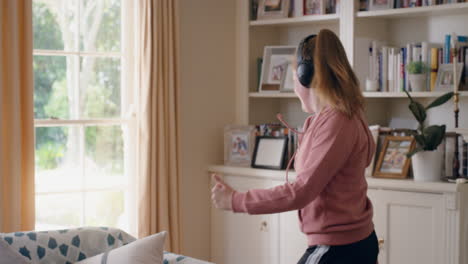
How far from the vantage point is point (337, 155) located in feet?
6.82

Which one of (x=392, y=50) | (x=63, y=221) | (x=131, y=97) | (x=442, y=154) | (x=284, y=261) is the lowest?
(x=284, y=261)

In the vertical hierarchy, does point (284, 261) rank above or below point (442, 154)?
below

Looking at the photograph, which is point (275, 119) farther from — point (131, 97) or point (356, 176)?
point (356, 176)

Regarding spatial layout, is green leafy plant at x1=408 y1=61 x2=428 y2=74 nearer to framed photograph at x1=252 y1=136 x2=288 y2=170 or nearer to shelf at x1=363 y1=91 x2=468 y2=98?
shelf at x1=363 y1=91 x2=468 y2=98

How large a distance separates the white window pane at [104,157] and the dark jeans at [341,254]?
66.1 inches

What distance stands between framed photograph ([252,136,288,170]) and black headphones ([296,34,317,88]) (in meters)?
1.62

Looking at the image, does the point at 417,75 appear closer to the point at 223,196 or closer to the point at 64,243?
the point at 223,196

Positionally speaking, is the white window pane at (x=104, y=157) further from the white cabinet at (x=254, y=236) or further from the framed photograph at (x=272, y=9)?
the framed photograph at (x=272, y=9)

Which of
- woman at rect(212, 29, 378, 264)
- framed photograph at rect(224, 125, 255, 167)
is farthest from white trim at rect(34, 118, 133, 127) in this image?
woman at rect(212, 29, 378, 264)

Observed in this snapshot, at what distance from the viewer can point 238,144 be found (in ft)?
13.1

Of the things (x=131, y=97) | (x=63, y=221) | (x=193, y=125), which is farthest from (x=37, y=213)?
(x=193, y=125)

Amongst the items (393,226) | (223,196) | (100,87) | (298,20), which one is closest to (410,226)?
(393,226)

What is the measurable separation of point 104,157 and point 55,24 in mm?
752

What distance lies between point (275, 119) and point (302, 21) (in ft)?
2.51
